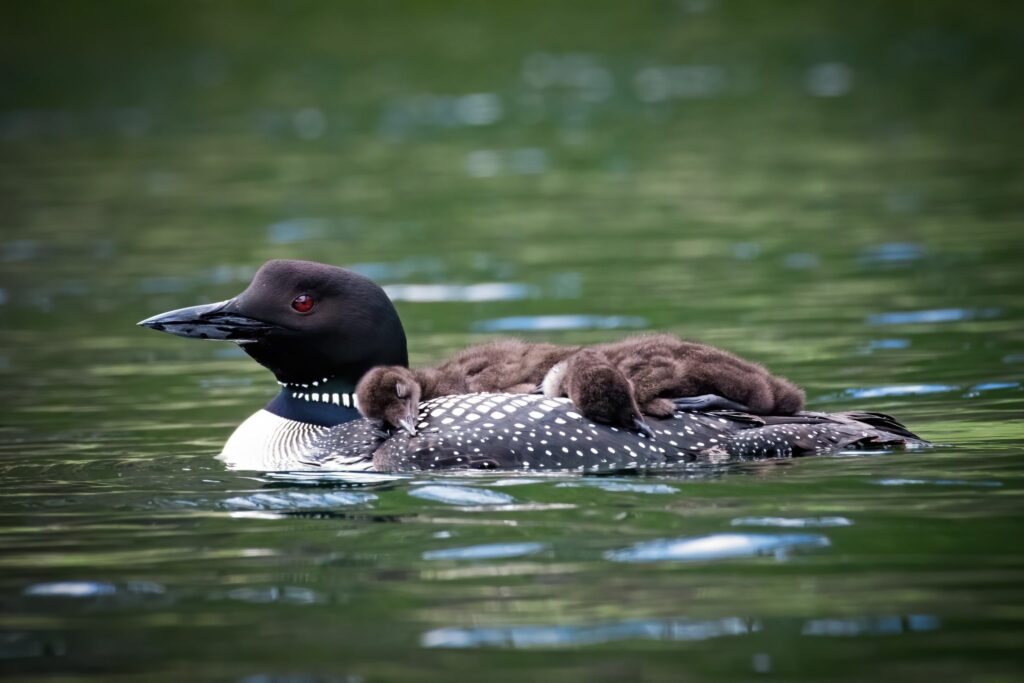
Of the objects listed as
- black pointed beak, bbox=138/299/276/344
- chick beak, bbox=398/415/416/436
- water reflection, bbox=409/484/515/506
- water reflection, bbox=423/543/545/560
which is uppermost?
black pointed beak, bbox=138/299/276/344

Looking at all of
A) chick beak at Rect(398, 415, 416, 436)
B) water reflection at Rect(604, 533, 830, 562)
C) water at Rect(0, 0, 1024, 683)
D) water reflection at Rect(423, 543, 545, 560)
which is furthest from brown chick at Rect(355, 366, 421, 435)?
water reflection at Rect(604, 533, 830, 562)

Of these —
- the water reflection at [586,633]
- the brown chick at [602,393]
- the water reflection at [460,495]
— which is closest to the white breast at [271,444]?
the water reflection at [460,495]

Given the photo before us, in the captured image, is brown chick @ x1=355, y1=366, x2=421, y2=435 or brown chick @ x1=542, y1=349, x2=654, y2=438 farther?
brown chick @ x1=355, y1=366, x2=421, y2=435

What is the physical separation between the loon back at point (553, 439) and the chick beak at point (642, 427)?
0.06 ft

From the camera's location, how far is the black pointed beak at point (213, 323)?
22.2ft

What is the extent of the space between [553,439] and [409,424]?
1.72ft

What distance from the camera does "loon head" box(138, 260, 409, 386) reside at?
22.3 feet

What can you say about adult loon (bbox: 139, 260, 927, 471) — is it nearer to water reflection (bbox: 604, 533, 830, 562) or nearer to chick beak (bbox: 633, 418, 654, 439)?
chick beak (bbox: 633, 418, 654, 439)

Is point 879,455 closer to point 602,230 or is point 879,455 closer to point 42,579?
point 42,579

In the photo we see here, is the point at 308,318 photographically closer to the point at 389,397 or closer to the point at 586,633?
the point at 389,397

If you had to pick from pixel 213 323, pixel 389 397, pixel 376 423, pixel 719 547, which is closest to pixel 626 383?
pixel 389 397

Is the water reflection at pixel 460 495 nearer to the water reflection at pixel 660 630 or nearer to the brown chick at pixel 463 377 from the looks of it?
the brown chick at pixel 463 377

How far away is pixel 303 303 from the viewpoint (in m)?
6.80

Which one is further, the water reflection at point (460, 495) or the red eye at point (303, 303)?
the red eye at point (303, 303)
